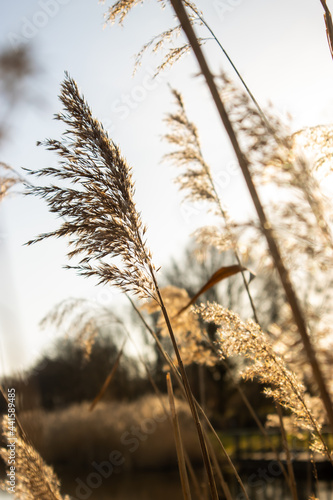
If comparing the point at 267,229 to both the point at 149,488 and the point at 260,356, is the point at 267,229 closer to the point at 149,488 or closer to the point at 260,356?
the point at 260,356

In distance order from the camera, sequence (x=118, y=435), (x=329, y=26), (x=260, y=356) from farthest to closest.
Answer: (x=118, y=435) < (x=260, y=356) < (x=329, y=26)

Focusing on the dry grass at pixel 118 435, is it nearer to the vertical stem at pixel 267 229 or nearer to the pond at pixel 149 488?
the pond at pixel 149 488

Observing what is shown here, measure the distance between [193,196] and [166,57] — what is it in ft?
3.47

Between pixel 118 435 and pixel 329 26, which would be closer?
pixel 329 26

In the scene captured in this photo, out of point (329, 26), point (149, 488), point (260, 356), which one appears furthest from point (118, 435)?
point (329, 26)

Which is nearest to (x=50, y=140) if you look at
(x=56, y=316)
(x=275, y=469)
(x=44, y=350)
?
(x=56, y=316)

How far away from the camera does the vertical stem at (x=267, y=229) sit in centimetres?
102

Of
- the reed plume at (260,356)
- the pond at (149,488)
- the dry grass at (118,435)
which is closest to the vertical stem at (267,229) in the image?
the reed plume at (260,356)

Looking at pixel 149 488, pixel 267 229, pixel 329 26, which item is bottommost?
pixel 149 488

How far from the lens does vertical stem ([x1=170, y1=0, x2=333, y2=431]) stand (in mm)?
1021

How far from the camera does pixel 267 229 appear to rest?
1078 mm

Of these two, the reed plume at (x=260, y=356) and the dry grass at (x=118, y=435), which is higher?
the reed plume at (x=260, y=356)

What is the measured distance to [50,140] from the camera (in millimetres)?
1631

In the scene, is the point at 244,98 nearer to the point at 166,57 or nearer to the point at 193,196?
the point at 166,57
